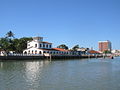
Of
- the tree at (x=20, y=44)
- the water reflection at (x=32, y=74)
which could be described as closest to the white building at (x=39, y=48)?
the tree at (x=20, y=44)

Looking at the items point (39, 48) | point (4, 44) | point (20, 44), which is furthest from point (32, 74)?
point (20, 44)

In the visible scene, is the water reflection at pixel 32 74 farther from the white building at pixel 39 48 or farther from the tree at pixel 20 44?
Answer: the tree at pixel 20 44

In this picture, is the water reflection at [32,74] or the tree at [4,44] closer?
the water reflection at [32,74]

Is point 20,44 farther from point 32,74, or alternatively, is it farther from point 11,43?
point 32,74

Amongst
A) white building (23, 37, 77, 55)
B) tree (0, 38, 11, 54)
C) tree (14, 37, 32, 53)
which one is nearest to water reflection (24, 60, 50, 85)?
tree (0, 38, 11, 54)

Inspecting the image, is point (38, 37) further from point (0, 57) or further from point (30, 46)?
point (0, 57)

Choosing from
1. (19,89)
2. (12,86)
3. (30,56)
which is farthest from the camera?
(30,56)

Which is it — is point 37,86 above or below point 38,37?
below

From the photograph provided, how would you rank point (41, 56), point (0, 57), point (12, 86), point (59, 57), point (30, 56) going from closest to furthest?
point (12, 86)
point (0, 57)
point (30, 56)
point (41, 56)
point (59, 57)

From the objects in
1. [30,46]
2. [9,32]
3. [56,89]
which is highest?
[9,32]

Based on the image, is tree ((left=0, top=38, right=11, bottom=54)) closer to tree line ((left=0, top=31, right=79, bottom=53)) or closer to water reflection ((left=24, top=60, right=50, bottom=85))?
tree line ((left=0, top=31, right=79, bottom=53))

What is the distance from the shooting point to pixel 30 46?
91.7 m

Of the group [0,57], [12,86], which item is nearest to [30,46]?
[0,57]

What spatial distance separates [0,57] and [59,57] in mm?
31728
